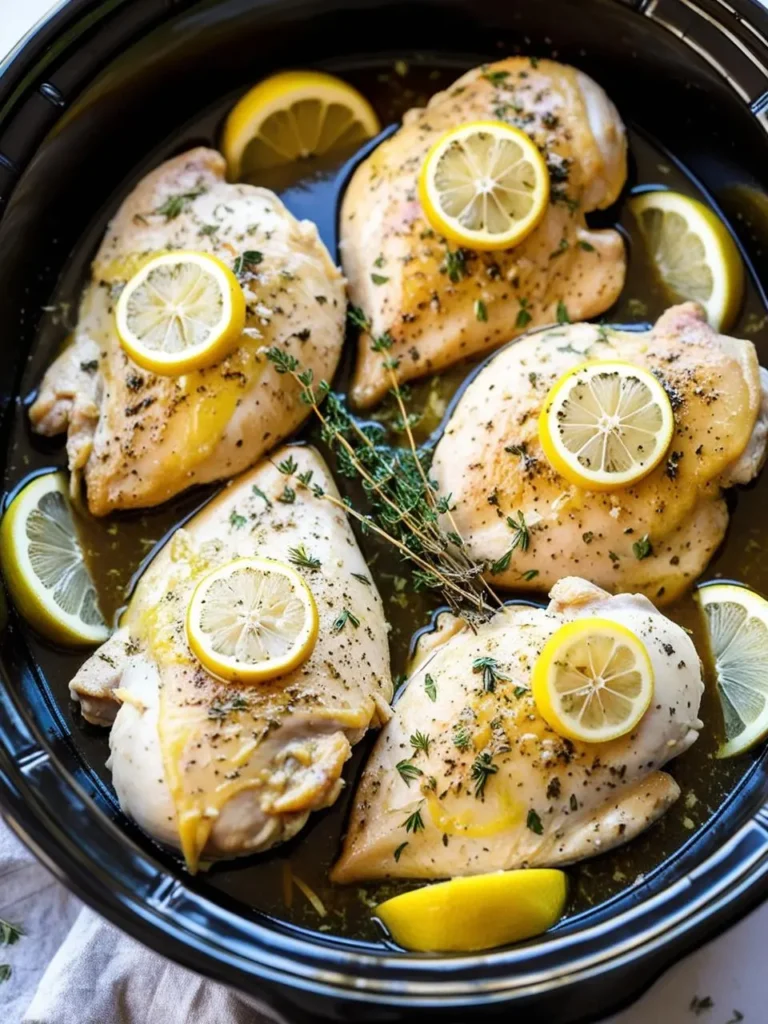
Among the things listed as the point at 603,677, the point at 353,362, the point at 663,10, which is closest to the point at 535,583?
the point at 603,677

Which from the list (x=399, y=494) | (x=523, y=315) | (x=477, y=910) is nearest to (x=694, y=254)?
(x=523, y=315)

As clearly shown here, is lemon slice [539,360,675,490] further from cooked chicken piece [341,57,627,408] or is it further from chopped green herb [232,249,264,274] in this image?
chopped green herb [232,249,264,274]

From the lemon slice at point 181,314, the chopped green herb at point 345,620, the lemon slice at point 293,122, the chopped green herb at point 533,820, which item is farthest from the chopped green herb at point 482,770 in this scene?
the lemon slice at point 293,122

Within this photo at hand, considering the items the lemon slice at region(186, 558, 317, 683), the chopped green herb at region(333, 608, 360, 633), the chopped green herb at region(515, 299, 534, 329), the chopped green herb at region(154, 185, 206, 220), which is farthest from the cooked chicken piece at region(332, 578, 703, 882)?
the chopped green herb at region(154, 185, 206, 220)

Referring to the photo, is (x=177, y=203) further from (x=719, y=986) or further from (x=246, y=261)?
(x=719, y=986)

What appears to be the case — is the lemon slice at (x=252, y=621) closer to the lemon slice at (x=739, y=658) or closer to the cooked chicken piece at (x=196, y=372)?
the cooked chicken piece at (x=196, y=372)

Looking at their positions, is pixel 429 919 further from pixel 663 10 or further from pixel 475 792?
pixel 663 10
